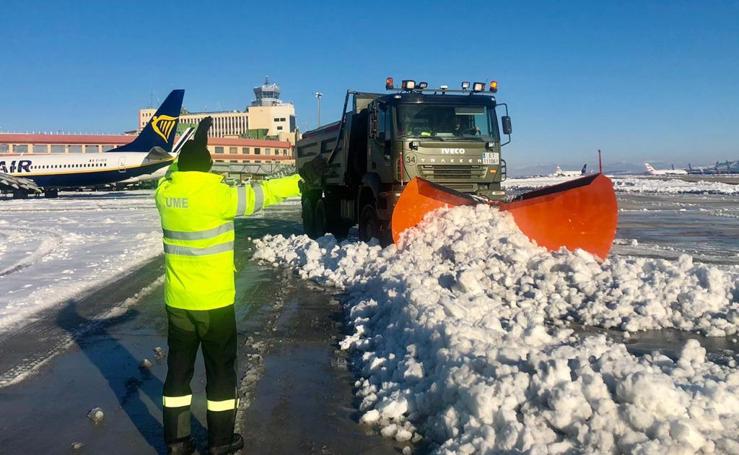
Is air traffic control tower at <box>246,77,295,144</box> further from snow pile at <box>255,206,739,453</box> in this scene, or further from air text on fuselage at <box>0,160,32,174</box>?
snow pile at <box>255,206,739,453</box>

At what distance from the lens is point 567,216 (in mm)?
8250

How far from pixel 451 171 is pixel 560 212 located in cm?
194

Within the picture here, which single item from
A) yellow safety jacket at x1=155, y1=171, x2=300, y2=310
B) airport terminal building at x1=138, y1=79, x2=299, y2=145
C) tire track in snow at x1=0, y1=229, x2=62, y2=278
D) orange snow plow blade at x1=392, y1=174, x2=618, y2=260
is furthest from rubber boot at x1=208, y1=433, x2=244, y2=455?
airport terminal building at x1=138, y1=79, x2=299, y2=145

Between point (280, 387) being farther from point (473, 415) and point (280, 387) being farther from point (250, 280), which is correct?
point (250, 280)

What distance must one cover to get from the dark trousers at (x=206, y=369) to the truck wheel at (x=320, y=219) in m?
9.50

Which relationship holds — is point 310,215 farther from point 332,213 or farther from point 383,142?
point 383,142

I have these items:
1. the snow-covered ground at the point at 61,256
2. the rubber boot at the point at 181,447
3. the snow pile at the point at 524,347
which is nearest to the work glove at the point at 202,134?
the rubber boot at the point at 181,447

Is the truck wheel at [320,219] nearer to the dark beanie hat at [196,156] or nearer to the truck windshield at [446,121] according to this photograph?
the truck windshield at [446,121]

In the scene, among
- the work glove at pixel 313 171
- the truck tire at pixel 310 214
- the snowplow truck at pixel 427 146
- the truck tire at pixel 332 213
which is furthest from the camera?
the truck tire at pixel 310 214

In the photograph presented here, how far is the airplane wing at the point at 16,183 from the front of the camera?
113ft

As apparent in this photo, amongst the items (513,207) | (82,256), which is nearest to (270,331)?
(513,207)

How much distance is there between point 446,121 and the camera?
959 centimetres

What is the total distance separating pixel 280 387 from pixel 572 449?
222 cm

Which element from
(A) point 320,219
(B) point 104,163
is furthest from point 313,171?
(B) point 104,163
